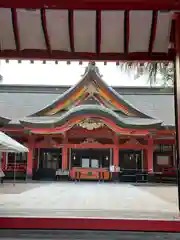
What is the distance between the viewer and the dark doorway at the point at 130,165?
17469 millimetres

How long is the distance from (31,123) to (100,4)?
14.4 meters

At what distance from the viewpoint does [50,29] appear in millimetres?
3586

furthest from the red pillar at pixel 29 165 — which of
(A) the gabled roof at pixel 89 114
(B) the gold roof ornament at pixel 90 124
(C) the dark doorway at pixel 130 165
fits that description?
(C) the dark doorway at pixel 130 165

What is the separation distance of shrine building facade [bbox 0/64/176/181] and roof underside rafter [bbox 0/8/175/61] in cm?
1292

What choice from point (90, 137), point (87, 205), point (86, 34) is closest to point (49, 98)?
point (90, 137)

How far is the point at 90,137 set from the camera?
18.0 meters

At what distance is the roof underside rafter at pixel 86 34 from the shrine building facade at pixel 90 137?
42.4 ft

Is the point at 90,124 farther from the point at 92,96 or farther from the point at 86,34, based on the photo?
the point at 86,34

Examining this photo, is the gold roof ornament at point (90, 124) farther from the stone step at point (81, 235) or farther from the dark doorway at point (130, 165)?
the stone step at point (81, 235)

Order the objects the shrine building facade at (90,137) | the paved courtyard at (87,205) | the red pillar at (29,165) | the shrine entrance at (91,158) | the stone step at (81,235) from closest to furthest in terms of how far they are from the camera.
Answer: the stone step at (81,235)
the paved courtyard at (87,205)
the shrine building facade at (90,137)
the red pillar at (29,165)
the shrine entrance at (91,158)

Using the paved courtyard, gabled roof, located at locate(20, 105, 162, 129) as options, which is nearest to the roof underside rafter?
the paved courtyard

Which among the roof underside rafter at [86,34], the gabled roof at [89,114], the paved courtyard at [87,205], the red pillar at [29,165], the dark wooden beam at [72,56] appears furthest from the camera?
the red pillar at [29,165]

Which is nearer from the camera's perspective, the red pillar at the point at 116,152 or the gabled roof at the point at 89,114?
the gabled roof at the point at 89,114

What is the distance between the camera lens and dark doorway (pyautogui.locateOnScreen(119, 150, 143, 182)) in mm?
17469
